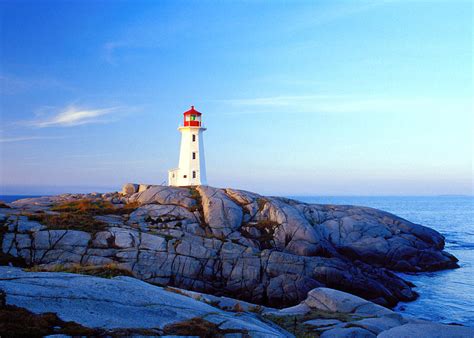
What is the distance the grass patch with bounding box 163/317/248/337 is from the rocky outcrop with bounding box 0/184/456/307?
50.2 ft

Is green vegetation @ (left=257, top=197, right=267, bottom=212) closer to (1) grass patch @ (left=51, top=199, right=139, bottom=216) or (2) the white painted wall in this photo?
(1) grass patch @ (left=51, top=199, right=139, bottom=216)

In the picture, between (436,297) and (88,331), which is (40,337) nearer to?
(88,331)

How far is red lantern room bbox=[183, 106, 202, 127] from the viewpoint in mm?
58206

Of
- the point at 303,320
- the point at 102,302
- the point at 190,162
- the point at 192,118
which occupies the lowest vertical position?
the point at 303,320

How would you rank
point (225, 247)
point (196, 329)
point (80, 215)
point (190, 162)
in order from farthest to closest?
point (190, 162)
point (80, 215)
point (225, 247)
point (196, 329)

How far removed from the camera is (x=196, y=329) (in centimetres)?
923

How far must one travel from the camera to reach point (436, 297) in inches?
1320

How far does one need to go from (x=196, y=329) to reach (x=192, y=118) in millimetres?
50782

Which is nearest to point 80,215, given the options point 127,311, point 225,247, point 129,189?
point 225,247

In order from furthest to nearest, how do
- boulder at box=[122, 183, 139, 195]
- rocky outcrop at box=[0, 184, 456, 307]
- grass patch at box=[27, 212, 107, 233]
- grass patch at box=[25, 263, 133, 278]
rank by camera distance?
boulder at box=[122, 183, 139, 195]
grass patch at box=[27, 212, 107, 233]
rocky outcrop at box=[0, 184, 456, 307]
grass patch at box=[25, 263, 133, 278]

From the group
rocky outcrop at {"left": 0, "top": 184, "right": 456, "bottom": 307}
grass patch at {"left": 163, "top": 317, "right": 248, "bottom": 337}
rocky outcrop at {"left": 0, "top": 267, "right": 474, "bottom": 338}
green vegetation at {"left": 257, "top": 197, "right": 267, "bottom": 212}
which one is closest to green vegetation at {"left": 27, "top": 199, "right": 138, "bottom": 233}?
rocky outcrop at {"left": 0, "top": 184, "right": 456, "bottom": 307}

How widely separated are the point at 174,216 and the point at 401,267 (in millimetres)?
24556

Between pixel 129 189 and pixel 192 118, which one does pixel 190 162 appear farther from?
pixel 129 189

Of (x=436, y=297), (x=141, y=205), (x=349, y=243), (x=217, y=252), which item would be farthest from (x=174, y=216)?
(x=436, y=297)
